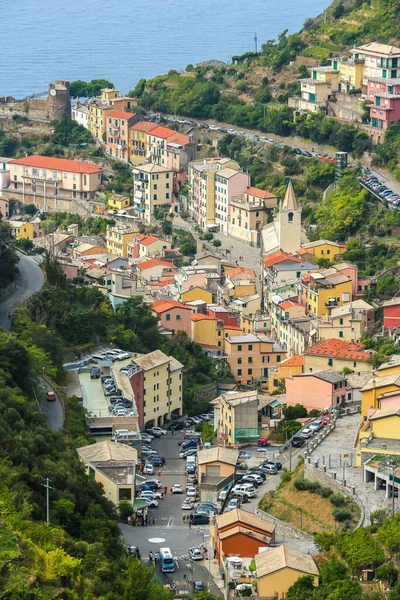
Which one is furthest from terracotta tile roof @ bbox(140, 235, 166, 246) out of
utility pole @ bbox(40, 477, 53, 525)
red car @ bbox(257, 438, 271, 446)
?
utility pole @ bbox(40, 477, 53, 525)

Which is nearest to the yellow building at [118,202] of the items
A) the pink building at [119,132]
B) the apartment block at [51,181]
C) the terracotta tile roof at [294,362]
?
the apartment block at [51,181]

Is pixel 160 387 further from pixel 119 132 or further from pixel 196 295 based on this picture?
pixel 119 132

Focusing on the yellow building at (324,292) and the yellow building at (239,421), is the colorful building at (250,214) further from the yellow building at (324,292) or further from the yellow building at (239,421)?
the yellow building at (239,421)

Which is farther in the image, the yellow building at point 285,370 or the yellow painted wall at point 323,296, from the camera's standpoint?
the yellow painted wall at point 323,296

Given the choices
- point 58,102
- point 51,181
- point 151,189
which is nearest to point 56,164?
point 51,181

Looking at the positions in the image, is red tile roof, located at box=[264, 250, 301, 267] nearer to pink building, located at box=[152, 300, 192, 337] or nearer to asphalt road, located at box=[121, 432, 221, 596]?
pink building, located at box=[152, 300, 192, 337]

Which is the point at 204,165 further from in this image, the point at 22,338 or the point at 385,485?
the point at 385,485
